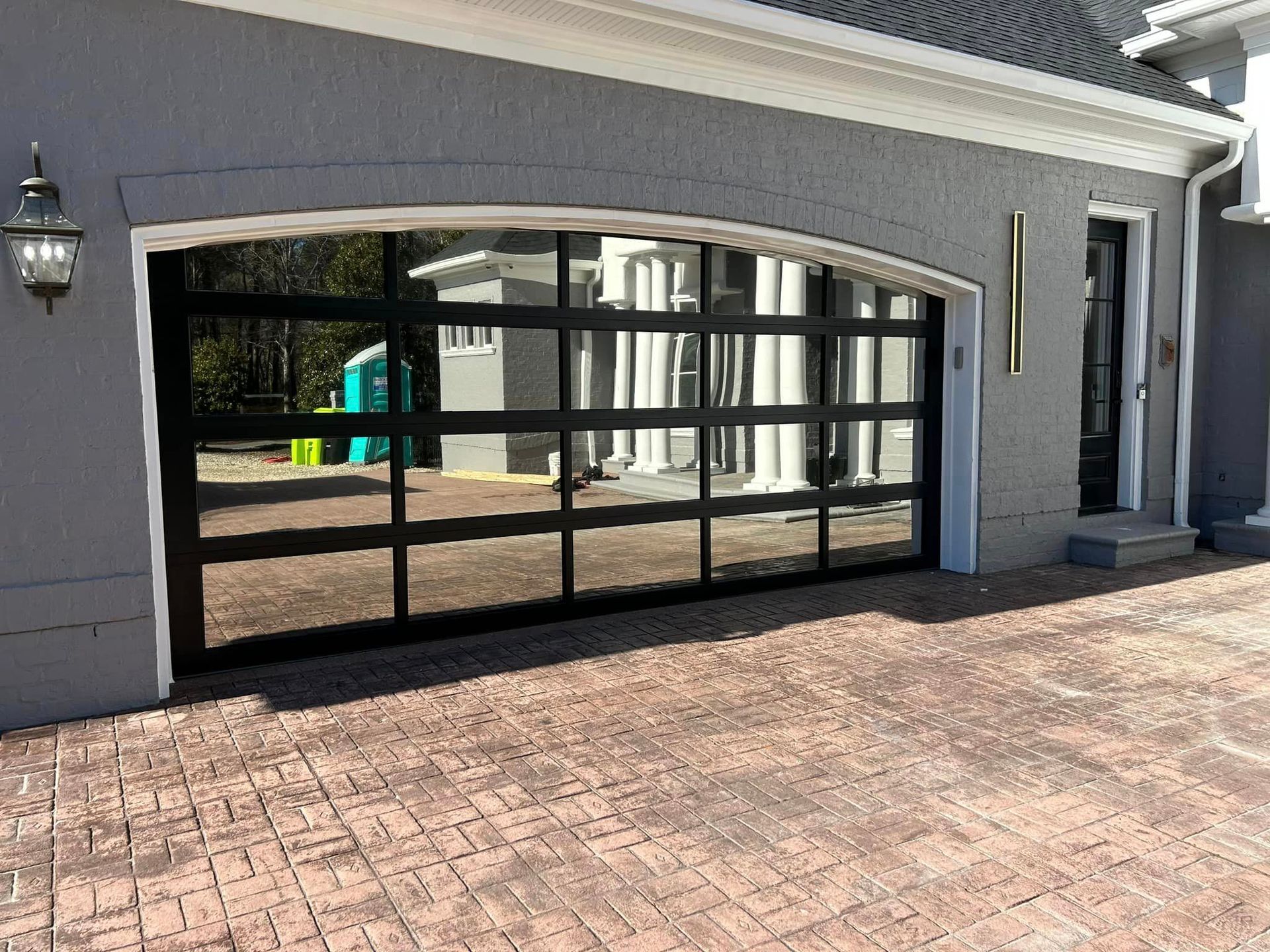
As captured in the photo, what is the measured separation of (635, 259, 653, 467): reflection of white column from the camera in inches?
272

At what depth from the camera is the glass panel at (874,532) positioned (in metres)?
8.08

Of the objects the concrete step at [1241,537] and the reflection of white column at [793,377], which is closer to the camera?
the reflection of white column at [793,377]

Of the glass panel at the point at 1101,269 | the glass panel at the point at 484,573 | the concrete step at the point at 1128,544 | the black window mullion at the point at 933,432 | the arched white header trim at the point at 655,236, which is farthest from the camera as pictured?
the glass panel at the point at 1101,269

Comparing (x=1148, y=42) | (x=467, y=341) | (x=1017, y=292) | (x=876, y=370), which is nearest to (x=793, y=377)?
(x=876, y=370)

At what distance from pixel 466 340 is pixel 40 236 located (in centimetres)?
244

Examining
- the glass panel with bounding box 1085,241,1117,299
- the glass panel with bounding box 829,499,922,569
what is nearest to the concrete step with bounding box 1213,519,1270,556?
the glass panel with bounding box 1085,241,1117,299

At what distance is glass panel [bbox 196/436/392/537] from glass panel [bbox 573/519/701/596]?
1.49 metres

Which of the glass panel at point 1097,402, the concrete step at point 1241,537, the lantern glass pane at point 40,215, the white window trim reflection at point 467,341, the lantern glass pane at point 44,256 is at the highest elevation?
the lantern glass pane at point 40,215

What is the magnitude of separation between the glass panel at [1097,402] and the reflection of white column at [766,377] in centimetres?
369

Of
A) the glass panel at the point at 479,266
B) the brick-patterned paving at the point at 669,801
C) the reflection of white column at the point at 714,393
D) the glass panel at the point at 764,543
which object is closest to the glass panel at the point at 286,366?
the glass panel at the point at 479,266

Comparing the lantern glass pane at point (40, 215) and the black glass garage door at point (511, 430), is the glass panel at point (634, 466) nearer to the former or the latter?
the black glass garage door at point (511, 430)

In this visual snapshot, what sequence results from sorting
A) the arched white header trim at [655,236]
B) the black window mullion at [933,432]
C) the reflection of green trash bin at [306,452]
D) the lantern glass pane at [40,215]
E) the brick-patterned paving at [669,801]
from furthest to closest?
the black window mullion at [933,432] → the reflection of green trash bin at [306,452] → the arched white header trim at [655,236] → the lantern glass pane at [40,215] → the brick-patterned paving at [669,801]

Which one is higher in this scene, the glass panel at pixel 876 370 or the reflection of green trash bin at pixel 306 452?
the glass panel at pixel 876 370

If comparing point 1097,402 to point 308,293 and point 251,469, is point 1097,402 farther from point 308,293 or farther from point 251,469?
point 251,469
